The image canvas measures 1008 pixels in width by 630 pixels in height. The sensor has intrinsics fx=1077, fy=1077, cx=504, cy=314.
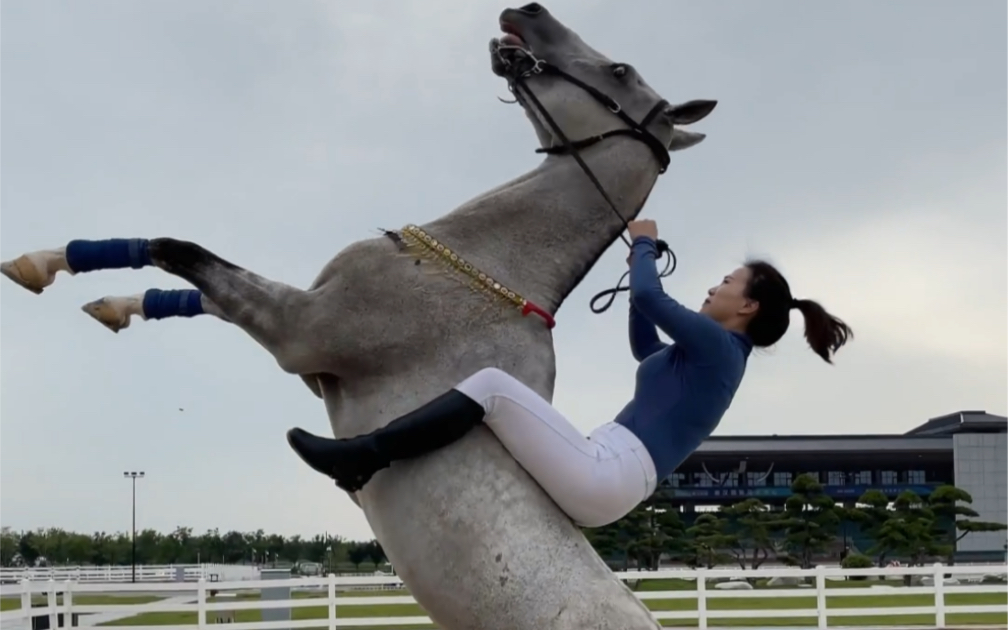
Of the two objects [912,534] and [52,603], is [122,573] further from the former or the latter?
[912,534]

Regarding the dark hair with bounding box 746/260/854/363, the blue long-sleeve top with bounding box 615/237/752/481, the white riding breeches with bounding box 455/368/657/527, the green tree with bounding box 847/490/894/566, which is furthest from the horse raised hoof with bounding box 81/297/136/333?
the green tree with bounding box 847/490/894/566

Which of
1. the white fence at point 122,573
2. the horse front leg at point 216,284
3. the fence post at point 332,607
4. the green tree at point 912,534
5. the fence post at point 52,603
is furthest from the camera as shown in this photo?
the green tree at point 912,534

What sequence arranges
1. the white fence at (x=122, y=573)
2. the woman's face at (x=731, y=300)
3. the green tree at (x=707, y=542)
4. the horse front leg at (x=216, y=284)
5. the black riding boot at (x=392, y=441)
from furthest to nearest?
1. the green tree at (x=707, y=542)
2. the white fence at (x=122, y=573)
3. the woman's face at (x=731, y=300)
4. the horse front leg at (x=216, y=284)
5. the black riding boot at (x=392, y=441)

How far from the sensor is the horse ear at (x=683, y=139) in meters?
2.84

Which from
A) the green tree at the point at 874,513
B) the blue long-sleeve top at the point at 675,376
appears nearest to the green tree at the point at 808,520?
the green tree at the point at 874,513

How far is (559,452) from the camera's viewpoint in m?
2.30

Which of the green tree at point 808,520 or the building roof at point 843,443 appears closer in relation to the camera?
the green tree at point 808,520

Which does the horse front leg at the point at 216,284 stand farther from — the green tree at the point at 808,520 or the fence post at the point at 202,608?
the green tree at the point at 808,520

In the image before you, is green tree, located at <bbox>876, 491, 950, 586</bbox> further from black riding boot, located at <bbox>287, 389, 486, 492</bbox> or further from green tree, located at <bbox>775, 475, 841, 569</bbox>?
black riding boot, located at <bbox>287, 389, 486, 492</bbox>

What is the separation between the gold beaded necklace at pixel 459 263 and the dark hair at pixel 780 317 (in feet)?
1.86

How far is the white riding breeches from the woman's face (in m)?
0.44

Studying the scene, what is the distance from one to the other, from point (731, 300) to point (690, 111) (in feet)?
1.56

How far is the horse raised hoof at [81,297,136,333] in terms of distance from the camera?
264 centimetres

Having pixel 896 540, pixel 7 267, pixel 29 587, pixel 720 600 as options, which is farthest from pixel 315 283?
pixel 896 540
